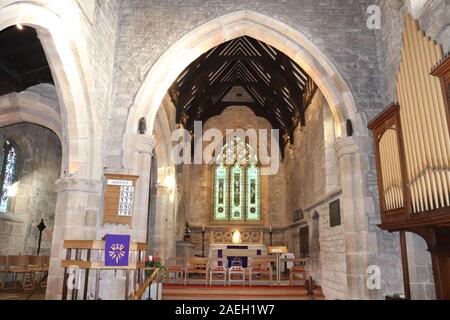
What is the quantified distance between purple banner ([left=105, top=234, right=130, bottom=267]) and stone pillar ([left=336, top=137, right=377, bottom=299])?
3.59 meters

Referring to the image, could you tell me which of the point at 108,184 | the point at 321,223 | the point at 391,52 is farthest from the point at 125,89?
the point at 321,223

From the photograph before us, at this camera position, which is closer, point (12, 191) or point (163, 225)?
point (12, 191)

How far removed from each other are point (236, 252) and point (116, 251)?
19.8 ft

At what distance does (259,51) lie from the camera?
452 inches

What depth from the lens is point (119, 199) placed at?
6.16 metres

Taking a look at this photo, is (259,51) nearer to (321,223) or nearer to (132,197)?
(321,223)

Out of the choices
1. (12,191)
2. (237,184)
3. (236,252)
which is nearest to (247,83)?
(237,184)

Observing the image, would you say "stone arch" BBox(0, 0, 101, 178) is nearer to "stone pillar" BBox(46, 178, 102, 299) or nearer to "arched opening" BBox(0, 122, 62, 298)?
"stone pillar" BBox(46, 178, 102, 299)

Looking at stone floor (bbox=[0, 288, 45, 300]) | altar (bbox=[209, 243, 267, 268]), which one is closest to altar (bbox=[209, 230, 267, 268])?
altar (bbox=[209, 243, 267, 268])

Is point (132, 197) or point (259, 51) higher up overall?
point (259, 51)

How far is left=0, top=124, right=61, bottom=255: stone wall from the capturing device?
9.14 meters

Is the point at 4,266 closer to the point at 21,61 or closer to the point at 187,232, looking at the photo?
the point at 21,61

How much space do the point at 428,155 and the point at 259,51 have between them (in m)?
8.26

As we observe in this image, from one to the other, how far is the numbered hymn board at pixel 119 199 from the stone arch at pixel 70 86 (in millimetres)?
327
